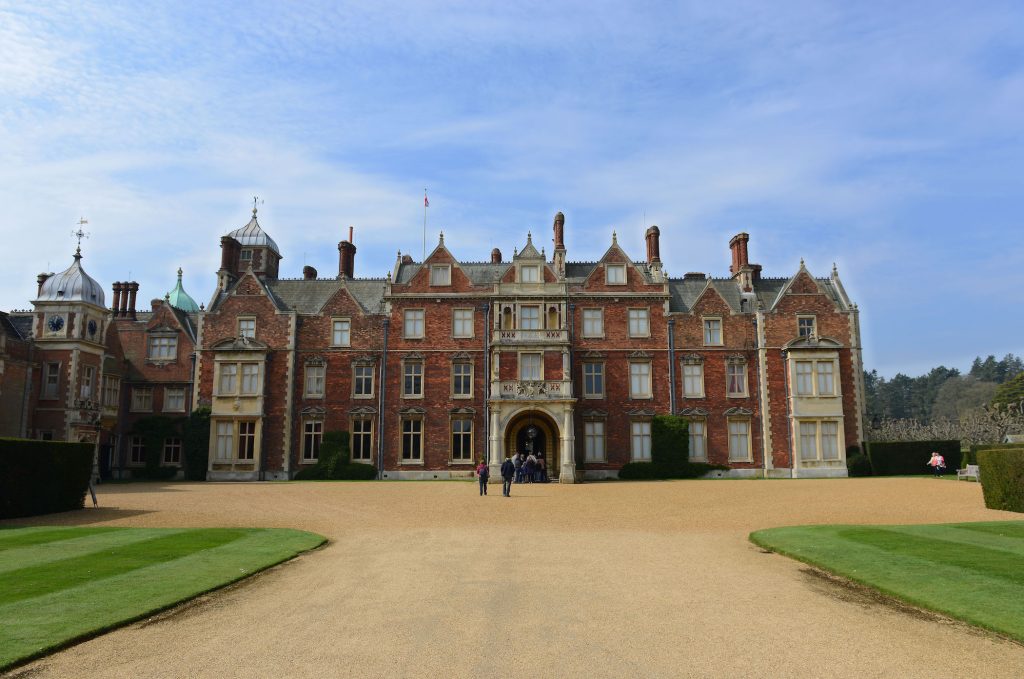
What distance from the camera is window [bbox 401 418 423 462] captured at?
38.8 metres

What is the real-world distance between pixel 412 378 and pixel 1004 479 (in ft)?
90.1

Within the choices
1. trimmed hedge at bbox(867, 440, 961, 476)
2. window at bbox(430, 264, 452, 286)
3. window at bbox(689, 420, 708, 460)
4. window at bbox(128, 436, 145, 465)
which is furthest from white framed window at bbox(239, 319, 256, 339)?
trimmed hedge at bbox(867, 440, 961, 476)

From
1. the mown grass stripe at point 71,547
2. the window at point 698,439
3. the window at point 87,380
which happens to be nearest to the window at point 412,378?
the window at point 698,439

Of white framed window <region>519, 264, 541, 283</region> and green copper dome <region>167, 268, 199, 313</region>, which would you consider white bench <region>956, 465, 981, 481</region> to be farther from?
green copper dome <region>167, 268, 199, 313</region>

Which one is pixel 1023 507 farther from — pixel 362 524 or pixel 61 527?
pixel 61 527

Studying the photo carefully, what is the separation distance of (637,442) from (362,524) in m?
23.0

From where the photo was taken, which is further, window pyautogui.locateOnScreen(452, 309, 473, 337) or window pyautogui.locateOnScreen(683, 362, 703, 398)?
window pyautogui.locateOnScreen(452, 309, 473, 337)

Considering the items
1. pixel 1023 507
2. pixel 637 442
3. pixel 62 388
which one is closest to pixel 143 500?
pixel 62 388

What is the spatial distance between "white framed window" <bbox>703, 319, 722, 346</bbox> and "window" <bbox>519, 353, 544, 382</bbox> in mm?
9575

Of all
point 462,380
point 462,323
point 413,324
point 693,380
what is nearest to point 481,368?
point 462,380

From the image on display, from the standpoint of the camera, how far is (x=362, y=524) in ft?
60.2

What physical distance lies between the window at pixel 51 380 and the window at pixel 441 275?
20.1 metres

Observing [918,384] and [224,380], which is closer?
[224,380]

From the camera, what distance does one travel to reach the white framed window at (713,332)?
39.7 meters
